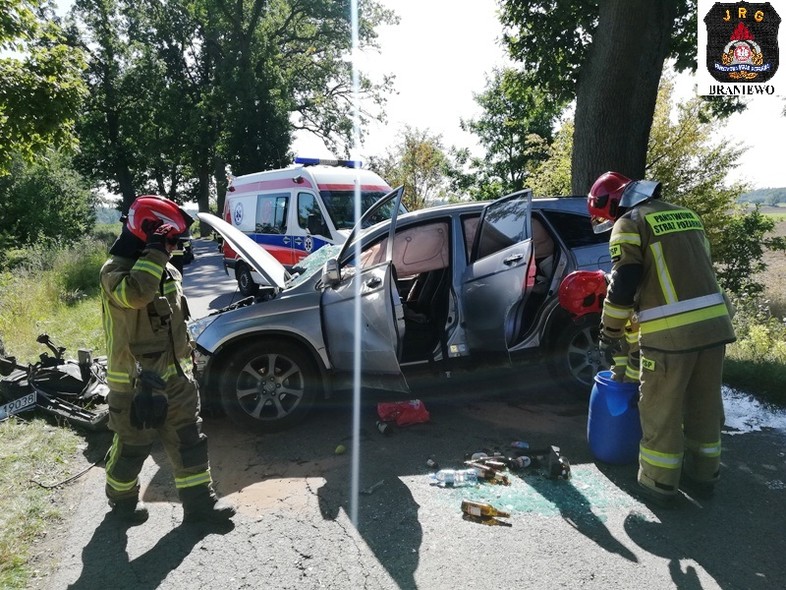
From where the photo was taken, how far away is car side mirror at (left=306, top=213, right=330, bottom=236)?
30.7 ft

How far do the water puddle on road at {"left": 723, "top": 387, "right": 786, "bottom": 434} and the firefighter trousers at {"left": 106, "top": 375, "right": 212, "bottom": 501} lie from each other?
417 centimetres

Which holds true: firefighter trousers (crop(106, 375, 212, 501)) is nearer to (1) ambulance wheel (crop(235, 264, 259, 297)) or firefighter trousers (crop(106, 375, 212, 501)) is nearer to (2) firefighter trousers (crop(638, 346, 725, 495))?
(2) firefighter trousers (crop(638, 346, 725, 495))

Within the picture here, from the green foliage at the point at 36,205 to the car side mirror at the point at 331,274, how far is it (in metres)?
23.2

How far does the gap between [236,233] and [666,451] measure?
12.3ft

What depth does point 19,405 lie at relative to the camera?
15.0 ft

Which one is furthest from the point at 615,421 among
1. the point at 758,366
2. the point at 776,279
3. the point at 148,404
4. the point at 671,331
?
the point at 776,279

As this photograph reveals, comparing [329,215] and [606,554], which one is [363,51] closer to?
[329,215]

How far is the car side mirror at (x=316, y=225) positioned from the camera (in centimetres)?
935

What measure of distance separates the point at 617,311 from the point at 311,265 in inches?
111

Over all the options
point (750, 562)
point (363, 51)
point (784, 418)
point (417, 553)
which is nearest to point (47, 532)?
Result: point (417, 553)

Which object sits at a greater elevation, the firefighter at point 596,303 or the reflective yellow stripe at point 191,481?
the firefighter at point 596,303

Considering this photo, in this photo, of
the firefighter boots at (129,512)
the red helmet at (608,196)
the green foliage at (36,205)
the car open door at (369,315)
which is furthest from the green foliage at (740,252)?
the green foliage at (36,205)

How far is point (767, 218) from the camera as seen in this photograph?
560 inches

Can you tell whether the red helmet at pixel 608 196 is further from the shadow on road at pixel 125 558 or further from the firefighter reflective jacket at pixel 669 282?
the shadow on road at pixel 125 558
